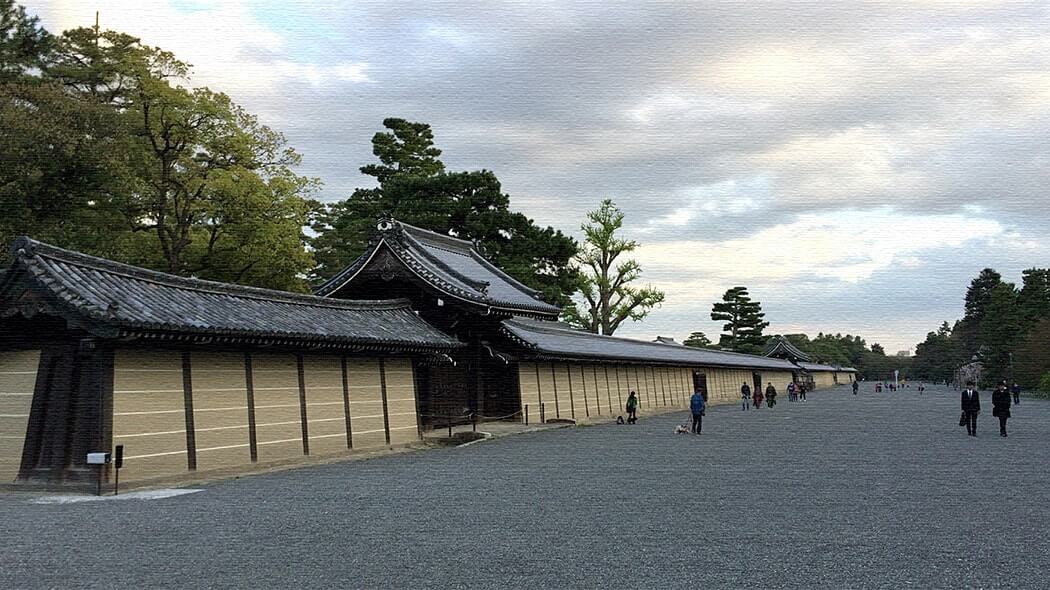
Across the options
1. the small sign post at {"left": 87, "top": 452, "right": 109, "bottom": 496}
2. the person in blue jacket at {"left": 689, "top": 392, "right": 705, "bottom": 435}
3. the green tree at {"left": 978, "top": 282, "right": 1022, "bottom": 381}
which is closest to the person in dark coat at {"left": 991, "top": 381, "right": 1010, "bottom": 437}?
the person in blue jacket at {"left": 689, "top": 392, "right": 705, "bottom": 435}

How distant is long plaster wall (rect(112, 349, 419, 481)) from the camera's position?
14125 millimetres

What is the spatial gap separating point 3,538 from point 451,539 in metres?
4.87

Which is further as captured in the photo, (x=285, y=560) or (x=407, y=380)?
(x=407, y=380)

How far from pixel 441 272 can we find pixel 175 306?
14.0 metres

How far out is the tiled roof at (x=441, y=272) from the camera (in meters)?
27.2

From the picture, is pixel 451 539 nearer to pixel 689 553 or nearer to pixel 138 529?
pixel 689 553

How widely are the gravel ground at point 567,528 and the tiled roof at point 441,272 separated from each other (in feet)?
34.5

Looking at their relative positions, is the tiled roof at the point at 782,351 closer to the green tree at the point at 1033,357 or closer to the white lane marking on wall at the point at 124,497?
the green tree at the point at 1033,357

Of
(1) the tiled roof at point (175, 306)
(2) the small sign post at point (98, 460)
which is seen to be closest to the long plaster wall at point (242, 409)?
(2) the small sign post at point (98, 460)

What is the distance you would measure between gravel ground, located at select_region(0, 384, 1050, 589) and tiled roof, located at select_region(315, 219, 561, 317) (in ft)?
34.5

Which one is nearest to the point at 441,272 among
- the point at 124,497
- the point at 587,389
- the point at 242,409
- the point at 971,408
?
the point at 587,389

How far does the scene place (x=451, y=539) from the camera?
896 centimetres

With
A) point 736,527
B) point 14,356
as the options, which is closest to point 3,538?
point 14,356

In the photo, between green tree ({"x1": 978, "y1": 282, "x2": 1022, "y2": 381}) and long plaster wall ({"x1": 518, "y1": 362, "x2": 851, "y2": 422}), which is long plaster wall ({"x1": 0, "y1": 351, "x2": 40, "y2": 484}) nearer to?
long plaster wall ({"x1": 518, "y1": 362, "x2": 851, "y2": 422})
